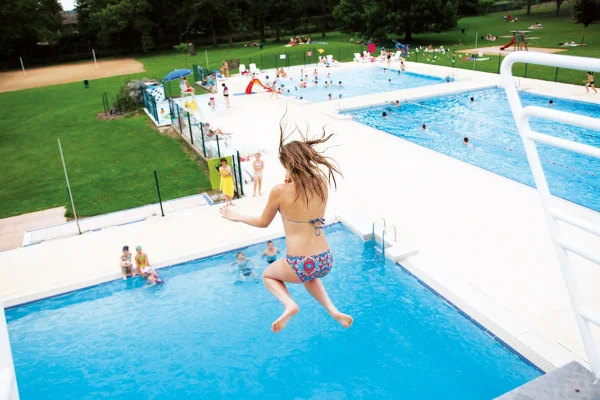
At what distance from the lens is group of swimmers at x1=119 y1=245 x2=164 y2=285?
1079cm

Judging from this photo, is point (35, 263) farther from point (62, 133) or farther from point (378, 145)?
point (62, 133)

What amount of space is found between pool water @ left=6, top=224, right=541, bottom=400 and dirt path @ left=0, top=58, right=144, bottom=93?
123ft

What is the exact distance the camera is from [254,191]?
A: 14.7 meters

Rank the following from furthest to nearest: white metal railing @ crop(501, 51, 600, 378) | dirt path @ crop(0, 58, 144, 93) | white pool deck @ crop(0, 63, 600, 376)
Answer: dirt path @ crop(0, 58, 144, 93)
white pool deck @ crop(0, 63, 600, 376)
white metal railing @ crop(501, 51, 600, 378)

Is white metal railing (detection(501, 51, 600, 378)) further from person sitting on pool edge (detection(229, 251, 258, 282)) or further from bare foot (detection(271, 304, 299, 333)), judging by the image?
person sitting on pool edge (detection(229, 251, 258, 282))

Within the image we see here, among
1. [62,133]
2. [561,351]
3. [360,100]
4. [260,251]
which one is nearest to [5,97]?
[62,133]

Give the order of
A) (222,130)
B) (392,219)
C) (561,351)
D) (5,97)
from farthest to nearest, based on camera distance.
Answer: (5,97)
(222,130)
(392,219)
(561,351)

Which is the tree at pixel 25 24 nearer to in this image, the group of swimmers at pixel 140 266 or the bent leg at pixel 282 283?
the group of swimmers at pixel 140 266

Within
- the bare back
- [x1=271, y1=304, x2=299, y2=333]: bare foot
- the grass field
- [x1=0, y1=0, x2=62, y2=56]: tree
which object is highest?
[x1=0, y1=0, x2=62, y2=56]: tree

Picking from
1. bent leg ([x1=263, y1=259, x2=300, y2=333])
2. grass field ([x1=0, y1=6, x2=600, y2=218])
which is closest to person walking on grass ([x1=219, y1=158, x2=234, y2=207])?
grass field ([x1=0, y1=6, x2=600, y2=218])

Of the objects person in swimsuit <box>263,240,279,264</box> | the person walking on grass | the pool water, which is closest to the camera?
the pool water

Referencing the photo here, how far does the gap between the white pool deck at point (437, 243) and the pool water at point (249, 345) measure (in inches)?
16.6

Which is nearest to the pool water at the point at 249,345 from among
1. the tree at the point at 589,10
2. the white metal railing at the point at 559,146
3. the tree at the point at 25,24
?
the white metal railing at the point at 559,146

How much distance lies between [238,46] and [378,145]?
151ft
